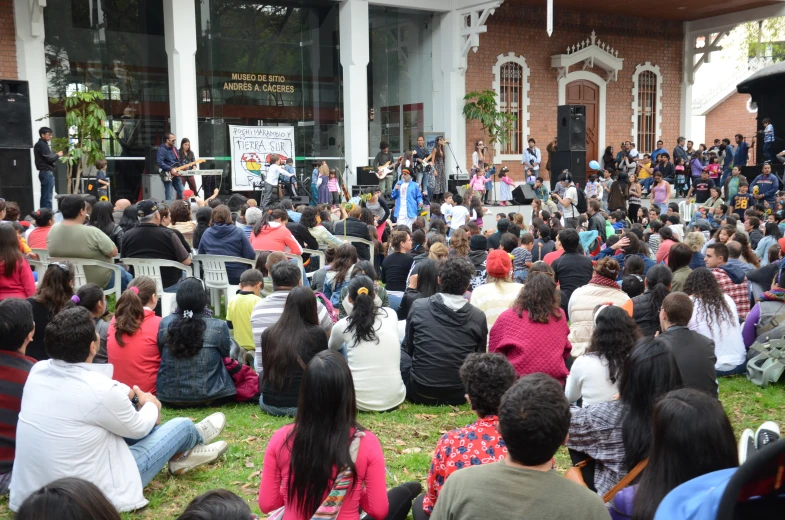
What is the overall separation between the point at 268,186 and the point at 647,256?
9.00 m

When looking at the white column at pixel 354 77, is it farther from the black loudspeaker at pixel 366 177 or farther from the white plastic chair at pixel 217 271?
the white plastic chair at pixel 217 271

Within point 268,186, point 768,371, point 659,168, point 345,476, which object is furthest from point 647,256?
point 659,168

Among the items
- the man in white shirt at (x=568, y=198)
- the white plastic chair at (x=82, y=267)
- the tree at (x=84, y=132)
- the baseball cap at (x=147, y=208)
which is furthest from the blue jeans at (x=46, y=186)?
the man in white shirt at (x=568, y=198)

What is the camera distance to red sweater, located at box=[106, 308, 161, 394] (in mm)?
5105

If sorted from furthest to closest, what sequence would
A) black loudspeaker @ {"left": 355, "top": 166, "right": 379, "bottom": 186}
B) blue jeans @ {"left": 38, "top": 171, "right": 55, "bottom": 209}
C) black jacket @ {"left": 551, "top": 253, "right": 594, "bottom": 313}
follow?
black loudspeaker @ {"left": 355, "top": 166, "right": 379, "bottom": 186} < blue jeans @ {"left": 38, "top": 171, "right": 55, "bottom": 209} < black jacket @ {"left": 551, "top": 253, "right": 594, "bottom": 313}

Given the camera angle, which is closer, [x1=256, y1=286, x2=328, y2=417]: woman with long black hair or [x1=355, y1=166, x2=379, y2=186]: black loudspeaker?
[x1=256, y1=286, x2=328, y2=417]: woman with long black hair

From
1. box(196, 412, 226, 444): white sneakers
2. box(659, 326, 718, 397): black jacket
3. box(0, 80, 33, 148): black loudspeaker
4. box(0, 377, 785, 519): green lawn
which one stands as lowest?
box(0, 377, 785, 519): green lawn

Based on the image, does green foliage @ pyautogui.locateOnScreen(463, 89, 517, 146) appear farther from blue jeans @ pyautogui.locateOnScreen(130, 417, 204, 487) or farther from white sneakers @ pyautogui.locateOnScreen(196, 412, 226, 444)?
blue jeans @ pyautogui.locateOnScreen(130, 417, 204, 487)

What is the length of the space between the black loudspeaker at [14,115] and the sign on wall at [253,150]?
5179 millimetres

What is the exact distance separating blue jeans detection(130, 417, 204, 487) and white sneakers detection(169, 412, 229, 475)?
81 mm

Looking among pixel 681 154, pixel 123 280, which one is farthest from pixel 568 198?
pixel 123 280

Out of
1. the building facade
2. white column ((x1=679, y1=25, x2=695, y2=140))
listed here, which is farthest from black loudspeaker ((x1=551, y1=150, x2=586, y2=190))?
white column ((x1=679, y1=25, x2=695, y2=140))

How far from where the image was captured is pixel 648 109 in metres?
24.7

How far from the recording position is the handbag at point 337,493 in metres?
2.87
